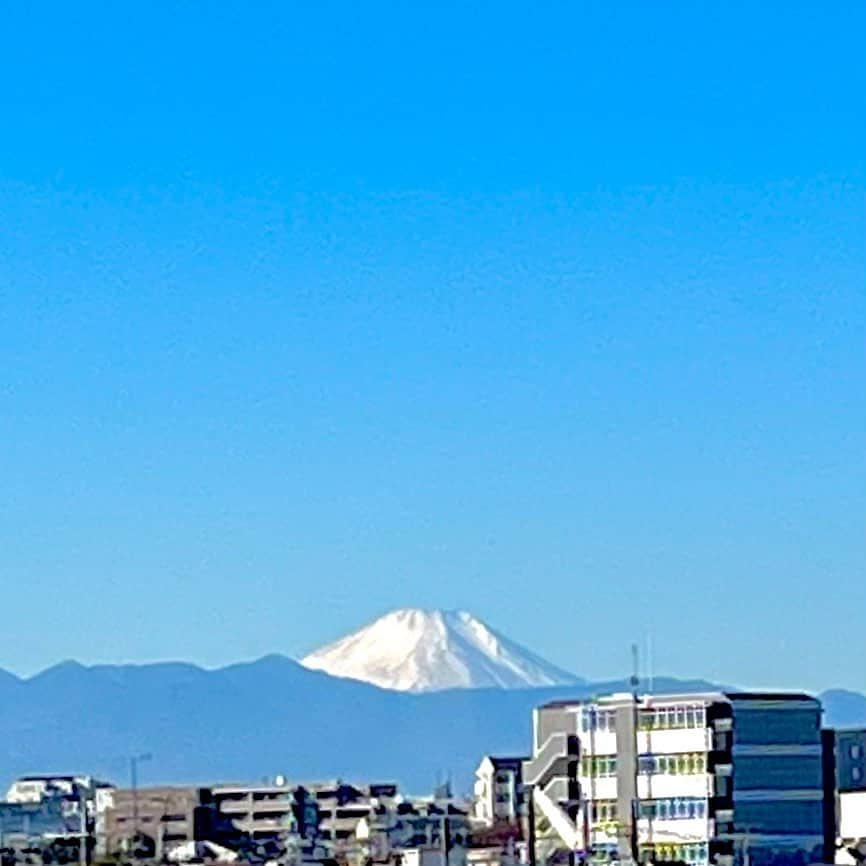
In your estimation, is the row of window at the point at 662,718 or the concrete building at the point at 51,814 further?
the concrete building at the point at 51,814

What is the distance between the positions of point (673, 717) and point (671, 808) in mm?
2767

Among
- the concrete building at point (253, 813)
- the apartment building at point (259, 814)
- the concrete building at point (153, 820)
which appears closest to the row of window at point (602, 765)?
the concrete building at point (153, 820)

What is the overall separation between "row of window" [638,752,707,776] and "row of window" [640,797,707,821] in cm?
88

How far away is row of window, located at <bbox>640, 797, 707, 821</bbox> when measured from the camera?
87.6 metres

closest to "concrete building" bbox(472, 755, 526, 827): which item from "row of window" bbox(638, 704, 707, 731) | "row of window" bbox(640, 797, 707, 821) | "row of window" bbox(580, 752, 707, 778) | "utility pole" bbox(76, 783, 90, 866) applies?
"utility pole" bbox(76, 783, 90, 866)

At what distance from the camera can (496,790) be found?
6156 inches

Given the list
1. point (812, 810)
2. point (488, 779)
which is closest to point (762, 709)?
point (812, 810)

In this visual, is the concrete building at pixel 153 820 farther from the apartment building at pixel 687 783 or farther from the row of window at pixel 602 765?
the row of window at pixel 602 765

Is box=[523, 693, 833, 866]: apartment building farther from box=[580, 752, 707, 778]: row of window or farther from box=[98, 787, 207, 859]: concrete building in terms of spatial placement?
box=[98, 787, 207, 859]: concrete building

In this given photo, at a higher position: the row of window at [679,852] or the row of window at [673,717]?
the row of window at [673,717]

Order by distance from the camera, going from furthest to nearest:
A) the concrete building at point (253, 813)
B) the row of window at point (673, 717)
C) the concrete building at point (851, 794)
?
→ 1. the concrete building at point (253, 813)
2. the concrete building at point (851, 794)
3. the row of window at point (673, 717)

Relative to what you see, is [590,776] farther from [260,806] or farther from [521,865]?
[260,806]

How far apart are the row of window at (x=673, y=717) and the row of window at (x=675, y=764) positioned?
2.67 feet

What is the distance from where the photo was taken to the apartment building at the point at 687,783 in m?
87.7
